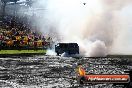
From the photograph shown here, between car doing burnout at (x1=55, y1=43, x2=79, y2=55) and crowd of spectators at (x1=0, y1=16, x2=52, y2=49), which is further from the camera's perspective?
crowd of spectators at (x1=0, y1=16, x2=52, y2=49)

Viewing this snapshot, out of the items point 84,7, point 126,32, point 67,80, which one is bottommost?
point 67,80

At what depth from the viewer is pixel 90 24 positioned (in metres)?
77.2

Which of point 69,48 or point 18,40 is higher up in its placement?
point 18,40

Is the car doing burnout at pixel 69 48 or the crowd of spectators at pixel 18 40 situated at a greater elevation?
the crowd of spectators at pixel 18 40

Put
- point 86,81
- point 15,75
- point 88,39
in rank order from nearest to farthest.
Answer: point 86,81
point 15,75
point 88,39

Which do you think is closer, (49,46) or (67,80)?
(67,80)

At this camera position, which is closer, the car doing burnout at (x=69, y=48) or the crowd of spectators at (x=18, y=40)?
the car doing burnout at (x=69, y=48)

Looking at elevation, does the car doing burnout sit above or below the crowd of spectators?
below

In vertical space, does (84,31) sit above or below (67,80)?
above

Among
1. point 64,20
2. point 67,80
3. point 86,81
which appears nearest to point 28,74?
point 67,80

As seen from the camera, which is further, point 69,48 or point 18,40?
point 18,40

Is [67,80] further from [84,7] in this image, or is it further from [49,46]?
[84,7]

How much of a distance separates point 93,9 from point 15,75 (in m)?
47.0

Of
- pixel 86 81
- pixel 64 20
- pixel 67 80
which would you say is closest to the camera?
pixel 86 81
